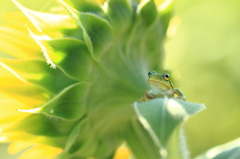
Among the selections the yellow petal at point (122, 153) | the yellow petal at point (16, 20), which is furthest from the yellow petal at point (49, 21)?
the yellow petal at point (122, 153)

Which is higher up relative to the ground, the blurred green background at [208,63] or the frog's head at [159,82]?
the blurred green background at [208,63]

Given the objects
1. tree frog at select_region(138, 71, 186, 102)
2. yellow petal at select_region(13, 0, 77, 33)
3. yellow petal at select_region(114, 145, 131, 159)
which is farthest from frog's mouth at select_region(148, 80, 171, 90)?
yellow petal at select_region(114, 145, 131, 159)

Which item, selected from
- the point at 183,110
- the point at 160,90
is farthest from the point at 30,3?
the point at 183,110

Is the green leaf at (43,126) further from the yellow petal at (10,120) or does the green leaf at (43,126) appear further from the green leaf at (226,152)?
the green leaf at (226,152)

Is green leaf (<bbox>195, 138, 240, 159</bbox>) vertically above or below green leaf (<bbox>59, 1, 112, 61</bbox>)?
below

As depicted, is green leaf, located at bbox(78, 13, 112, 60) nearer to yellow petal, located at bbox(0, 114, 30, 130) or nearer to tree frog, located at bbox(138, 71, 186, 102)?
tree frog, located at bbox(138, 71, 186, 102)

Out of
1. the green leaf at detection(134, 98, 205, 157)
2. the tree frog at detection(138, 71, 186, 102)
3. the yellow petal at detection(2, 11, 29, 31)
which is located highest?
the yellow petal at detection(2, 11, 29, 31)
